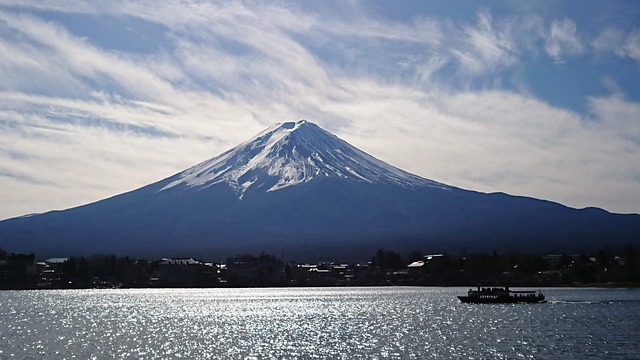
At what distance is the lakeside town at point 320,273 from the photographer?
412ft

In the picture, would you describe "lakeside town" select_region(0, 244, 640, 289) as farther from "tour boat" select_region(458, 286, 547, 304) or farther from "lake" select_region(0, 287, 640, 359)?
"lake" select_region(0, 287, 640, 359)

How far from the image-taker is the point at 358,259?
7495 inches

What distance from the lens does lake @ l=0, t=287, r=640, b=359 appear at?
44281mm

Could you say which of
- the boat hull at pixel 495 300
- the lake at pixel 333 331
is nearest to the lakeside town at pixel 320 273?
the boat hull at pixel 495 300

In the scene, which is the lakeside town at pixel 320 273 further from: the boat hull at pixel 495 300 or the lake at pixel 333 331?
the lake at pixel 333 331

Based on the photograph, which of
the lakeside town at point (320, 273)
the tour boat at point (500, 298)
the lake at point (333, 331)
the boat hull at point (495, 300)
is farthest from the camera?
the lakeside town at point (320, 273)

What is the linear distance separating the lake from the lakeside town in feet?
130

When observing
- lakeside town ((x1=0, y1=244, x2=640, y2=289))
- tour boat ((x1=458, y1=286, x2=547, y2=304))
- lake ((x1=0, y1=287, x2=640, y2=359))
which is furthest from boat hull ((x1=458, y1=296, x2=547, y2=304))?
lakeside town ((x1=0, y1=244, x2=640, y2=289))

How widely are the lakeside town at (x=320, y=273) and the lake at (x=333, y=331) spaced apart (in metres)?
39.8

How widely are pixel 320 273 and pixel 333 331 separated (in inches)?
3306

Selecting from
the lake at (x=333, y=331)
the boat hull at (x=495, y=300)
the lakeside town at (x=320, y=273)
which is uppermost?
the lakeside town at (x=320, y=273)

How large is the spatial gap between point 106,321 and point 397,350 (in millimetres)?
30196

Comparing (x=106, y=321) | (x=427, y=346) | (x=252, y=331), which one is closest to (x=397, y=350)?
(x=427, y=346)

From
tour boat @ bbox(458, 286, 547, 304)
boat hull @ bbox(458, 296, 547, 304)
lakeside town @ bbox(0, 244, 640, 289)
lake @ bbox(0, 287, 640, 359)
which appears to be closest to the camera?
lake @ bbox(0, 287, 640, 359)
